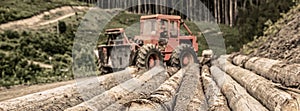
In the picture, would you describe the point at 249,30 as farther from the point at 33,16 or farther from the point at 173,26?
the point at 33,16

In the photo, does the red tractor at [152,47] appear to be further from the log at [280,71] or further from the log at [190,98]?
the log at [280,71]

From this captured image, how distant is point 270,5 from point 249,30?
6.12 feet

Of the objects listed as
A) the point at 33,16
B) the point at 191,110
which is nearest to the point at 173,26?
the point at 191,110

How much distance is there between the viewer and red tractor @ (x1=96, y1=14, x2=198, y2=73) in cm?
1357

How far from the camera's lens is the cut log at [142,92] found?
669cm

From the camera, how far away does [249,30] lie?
78.3ft

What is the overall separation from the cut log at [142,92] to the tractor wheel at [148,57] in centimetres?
106

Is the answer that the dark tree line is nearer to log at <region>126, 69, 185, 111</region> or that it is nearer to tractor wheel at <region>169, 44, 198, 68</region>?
tractor wheel at <region>169, 44, 198, 68</region>

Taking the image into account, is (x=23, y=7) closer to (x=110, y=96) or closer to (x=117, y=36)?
(x=117, y=36)

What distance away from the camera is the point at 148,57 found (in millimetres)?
13062

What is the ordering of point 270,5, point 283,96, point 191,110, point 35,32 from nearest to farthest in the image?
point 283,96
point 191,110
point 270,5
point 35,32

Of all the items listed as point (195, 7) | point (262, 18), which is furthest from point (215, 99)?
point (195, 7)

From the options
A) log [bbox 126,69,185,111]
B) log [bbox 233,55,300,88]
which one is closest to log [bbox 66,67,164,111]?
log [bbox 126,69,185,111]

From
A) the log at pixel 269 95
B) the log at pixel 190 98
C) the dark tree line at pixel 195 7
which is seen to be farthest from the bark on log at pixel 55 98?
the dark tree line at pixel 195 7
